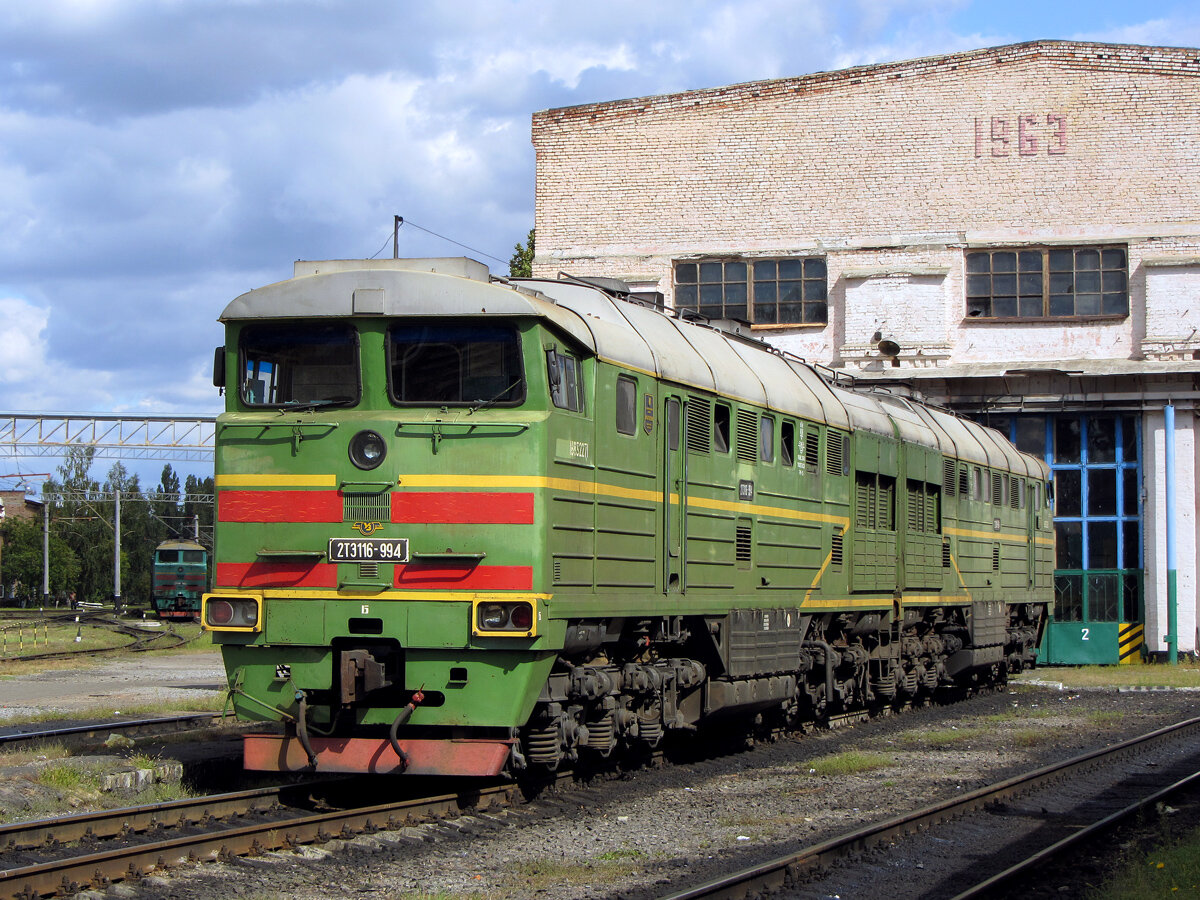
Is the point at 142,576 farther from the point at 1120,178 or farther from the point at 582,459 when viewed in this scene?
the point at 582,459

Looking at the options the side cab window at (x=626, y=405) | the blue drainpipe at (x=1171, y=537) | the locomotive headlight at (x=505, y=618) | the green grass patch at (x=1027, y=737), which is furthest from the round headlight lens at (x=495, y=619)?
the blue drainpipe at (x=1171, y=537)

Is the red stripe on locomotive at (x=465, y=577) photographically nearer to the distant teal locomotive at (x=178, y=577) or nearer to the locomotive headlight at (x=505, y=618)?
the locomotive headlight at (x=505, y=618)

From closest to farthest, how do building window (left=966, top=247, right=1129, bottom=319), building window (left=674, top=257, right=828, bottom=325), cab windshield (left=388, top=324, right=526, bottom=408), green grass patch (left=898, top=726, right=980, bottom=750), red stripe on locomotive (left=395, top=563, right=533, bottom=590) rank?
1. red stripe on locomotive (left=395, top=563, right=533, bottom=590)
2. cab windshield (left=388, top=324, right=526, bottom=408)
3. green grass patch (left=898, top=726, right=980, bottom=750)
4. building window (left=966, top=247, right=1129, bottom=319)
5. building window (left=674, top=257, right=828, bottom=325)

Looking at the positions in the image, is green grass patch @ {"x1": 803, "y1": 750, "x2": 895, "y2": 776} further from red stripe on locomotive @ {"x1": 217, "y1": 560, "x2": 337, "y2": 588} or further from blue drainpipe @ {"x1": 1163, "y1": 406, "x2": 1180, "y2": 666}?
blue drainpipe @ {"x1": 1163, "y1": 406, "x2": 1180, "y2": 666}

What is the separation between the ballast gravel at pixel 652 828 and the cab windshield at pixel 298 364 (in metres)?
3.26

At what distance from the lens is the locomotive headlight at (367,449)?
32.1ft

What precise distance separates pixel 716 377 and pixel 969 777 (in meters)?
4.47

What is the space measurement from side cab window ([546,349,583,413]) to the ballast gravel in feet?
10.1

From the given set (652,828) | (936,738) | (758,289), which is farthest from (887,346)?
(652,828)

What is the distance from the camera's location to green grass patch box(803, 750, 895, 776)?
42.4 ft

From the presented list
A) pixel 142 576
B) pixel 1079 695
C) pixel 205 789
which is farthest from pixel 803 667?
pixel 142 576

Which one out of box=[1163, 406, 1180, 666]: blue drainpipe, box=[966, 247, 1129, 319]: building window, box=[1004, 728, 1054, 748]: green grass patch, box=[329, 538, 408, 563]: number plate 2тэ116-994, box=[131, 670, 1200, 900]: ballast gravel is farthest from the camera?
box=[966, 247, 1129, 319]: building window

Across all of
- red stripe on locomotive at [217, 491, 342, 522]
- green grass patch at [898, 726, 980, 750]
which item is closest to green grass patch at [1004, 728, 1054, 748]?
green grass patch at [898, 726, 980, 750]

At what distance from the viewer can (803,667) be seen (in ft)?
48.5
